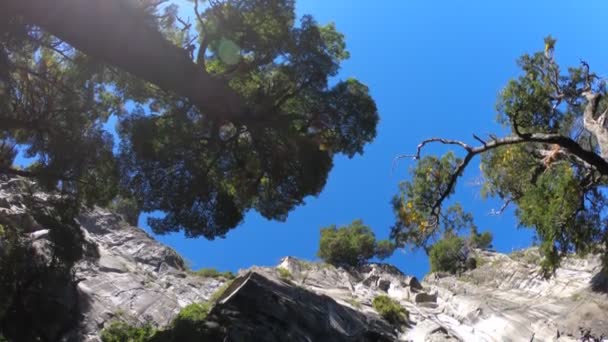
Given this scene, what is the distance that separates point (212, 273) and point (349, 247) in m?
16.2

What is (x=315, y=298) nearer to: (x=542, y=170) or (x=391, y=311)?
(x=391, y=311)

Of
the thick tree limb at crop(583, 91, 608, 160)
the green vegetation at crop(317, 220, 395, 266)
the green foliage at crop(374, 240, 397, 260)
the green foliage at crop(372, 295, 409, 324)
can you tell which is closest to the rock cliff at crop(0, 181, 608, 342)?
the green foliage at crop(372, 295, 409, 324)

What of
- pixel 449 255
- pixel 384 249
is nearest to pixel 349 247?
pixel 384 249

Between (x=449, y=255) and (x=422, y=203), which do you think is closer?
(x=422, y=203)

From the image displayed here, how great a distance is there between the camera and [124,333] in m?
16.5

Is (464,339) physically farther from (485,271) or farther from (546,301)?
(485,271)

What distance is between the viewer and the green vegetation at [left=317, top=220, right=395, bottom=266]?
4075 centimetres

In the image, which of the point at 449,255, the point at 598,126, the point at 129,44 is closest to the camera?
the point at 598,126

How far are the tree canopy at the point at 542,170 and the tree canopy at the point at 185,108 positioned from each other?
15.1 feet

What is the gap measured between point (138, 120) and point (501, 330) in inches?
685

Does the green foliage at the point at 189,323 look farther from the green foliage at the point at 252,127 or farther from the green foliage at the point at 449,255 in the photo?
the green foliage at the point at 449,255

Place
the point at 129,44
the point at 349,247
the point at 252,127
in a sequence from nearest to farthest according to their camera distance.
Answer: the point at 129,44
the point at 252,127
the point at 349,247

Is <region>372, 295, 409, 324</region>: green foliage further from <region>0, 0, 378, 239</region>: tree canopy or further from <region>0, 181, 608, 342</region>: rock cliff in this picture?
<region>0, 0, 378, 239</region>: tree canopy

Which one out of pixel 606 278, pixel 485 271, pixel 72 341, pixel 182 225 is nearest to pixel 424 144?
pixel 182 225
